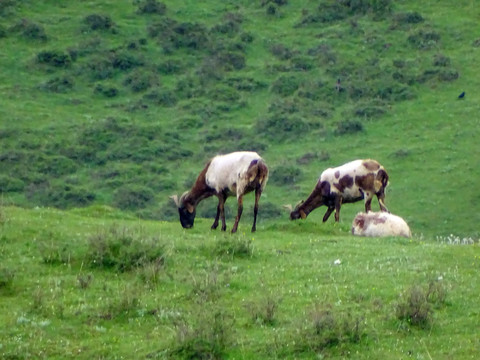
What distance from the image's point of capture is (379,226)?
19391mm

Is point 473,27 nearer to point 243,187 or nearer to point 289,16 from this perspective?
point 289,16

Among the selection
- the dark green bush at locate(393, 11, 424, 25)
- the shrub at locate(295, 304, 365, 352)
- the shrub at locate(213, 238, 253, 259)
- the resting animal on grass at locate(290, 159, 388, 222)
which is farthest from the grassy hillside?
the shrub at locate(295, 304, 365, 352)

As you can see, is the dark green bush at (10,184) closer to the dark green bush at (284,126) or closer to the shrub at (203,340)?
the dark green bush at (284,126)

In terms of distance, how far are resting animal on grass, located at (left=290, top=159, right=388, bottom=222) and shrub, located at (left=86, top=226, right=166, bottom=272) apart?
903cm

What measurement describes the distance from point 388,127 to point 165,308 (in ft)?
88.5

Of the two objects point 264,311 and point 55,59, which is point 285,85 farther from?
point 264,311

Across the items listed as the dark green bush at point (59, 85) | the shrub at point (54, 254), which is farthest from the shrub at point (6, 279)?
the dark green bush at point (59, 85)

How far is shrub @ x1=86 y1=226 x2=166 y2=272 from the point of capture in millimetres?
14102

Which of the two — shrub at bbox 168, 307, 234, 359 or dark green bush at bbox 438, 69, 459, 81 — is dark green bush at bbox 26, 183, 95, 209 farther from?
shrub at bbox 168, 307, 234, 359

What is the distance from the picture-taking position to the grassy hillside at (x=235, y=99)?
33.8m

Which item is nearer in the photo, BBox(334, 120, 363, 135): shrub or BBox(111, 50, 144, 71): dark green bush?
BBox(334, 120, 363, 135): shrub

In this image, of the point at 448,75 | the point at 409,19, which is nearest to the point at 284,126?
the point at 448,75

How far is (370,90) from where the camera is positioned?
41.1 m

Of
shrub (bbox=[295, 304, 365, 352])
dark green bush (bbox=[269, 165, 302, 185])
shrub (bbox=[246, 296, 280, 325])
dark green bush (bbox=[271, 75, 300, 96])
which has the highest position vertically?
shrub (bbox=[295, 304, 365, 352])
